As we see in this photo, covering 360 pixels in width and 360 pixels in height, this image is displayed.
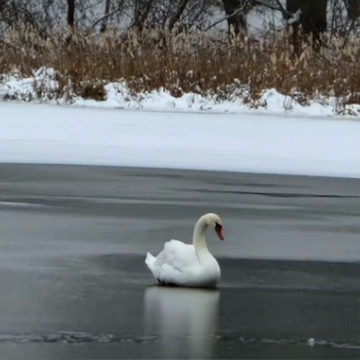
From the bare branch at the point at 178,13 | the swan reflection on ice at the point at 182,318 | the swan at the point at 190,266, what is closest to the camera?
the swan reflection on ice at the point at 182,318

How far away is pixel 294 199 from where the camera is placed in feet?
38.1

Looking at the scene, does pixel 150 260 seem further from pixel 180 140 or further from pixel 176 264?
pixel 180 140

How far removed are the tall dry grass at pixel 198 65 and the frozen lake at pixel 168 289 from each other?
9.72 meters

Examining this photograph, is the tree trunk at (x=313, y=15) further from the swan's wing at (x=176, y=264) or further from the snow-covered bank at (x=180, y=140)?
the swan's wing at (x=176, y=264)

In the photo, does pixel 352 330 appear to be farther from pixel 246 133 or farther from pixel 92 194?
pixel 246 133

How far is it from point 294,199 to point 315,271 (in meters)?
3.61

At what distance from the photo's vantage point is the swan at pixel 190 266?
7.26 m

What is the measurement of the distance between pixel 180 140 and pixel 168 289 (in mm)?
9824

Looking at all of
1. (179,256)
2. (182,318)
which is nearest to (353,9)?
(179,256)

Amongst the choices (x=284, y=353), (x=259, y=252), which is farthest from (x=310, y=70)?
(x=284, y=353)

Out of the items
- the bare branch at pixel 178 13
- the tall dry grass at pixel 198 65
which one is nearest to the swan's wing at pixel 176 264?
the tall dry grass at pixel 198 65

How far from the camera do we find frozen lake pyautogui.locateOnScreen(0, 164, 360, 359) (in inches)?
240

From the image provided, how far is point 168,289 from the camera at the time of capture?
7301mm

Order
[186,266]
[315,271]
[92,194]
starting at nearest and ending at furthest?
[186,266], [315,271], [92,194]
